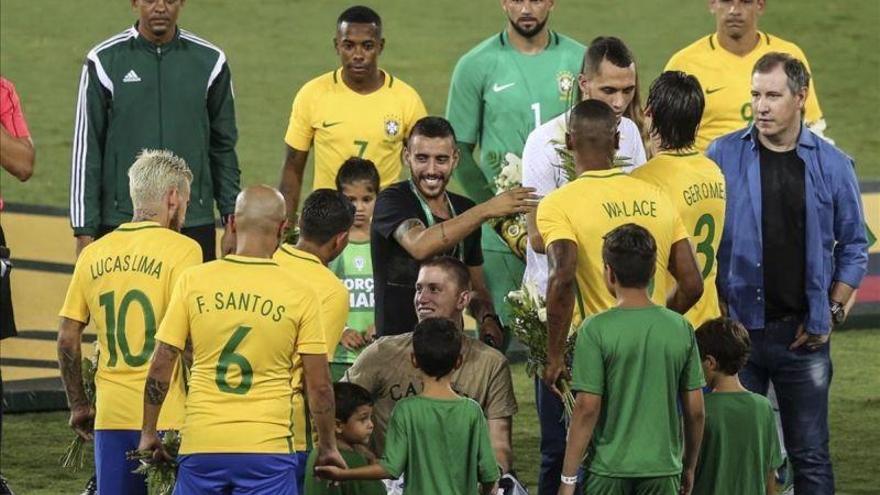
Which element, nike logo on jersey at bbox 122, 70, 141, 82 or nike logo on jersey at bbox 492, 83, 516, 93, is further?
nike logo on jersey at bbox 492, 83, 516, 93

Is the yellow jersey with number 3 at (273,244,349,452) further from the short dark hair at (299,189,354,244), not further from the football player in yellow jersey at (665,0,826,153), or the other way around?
the football player in yellow jersey at (665,0,826,153)

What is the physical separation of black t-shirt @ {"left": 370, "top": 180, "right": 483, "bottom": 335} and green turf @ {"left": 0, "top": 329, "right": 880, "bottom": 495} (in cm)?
163

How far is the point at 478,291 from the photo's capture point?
8.38m

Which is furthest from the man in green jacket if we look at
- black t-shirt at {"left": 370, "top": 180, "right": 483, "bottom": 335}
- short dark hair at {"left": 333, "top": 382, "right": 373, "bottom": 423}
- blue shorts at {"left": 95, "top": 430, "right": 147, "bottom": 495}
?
short dark hair at {"left": 333, "top": 382, "right": 373, "bottom": 423}

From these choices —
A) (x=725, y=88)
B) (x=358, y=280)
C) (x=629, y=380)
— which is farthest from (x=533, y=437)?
(x=629, y=380)

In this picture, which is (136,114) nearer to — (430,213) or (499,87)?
(430,213)

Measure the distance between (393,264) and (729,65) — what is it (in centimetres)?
238

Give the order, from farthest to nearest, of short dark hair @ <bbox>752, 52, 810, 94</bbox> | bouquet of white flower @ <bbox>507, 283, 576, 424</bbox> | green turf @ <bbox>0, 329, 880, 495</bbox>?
green turf @ <bbox>0, 329, 880, 495</bbox>
short dark hair @ <bbox>752, 52, 810, 94</bbox>
bouquet of white flower @ <bbox>507, 283, 576, 424</bbox>

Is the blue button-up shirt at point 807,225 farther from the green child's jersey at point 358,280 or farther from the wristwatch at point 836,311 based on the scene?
the green child's jersey at point 358,280

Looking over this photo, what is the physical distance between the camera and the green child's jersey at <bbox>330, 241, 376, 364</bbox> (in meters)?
9.15

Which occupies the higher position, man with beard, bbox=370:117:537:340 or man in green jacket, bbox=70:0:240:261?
man in green jacket, bbox=70:0:240:261

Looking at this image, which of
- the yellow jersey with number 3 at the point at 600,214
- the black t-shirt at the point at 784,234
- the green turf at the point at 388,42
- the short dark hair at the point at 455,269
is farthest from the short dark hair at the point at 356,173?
the green turf at the point at 388,42

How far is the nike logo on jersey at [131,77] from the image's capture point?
8.91 m

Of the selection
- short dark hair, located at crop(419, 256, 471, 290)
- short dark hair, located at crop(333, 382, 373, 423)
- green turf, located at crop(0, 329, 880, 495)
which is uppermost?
short dark hair, located at crop(419, 256, 471, 290)
